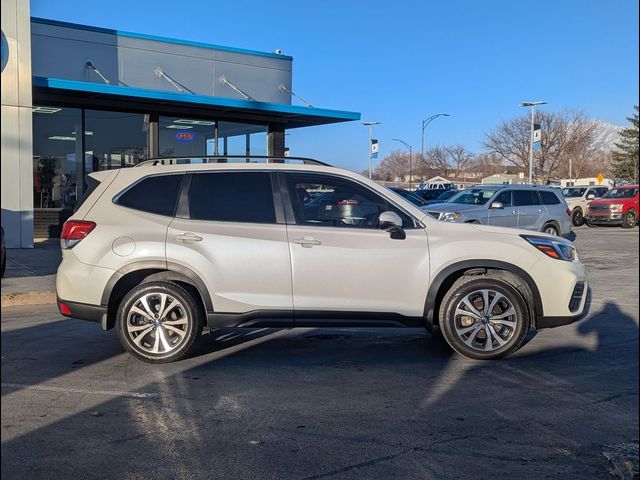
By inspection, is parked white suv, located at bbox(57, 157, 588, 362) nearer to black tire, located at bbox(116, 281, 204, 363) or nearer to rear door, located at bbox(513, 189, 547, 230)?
black tire, located at bbox(116, 281, 204, 363)

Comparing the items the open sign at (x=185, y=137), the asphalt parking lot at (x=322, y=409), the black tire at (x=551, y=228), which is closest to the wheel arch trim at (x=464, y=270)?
the asphalt parking lot at (x=322, y=409)

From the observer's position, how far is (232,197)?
6.31m

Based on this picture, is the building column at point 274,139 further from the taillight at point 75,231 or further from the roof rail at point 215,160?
the taillight at point 75,231

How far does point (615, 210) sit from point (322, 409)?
25075mm

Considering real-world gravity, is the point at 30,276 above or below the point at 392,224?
below

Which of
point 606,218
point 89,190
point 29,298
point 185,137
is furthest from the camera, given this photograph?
point 606,218

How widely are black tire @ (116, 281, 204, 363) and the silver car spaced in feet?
36.0

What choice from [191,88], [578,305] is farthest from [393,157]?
[578,305]

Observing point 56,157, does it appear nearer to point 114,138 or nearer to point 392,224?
point 114,138

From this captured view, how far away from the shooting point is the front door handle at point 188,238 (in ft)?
19.9

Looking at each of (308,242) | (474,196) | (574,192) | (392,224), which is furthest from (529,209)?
(574,192)

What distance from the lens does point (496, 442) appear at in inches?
168

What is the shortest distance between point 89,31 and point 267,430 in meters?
15.8

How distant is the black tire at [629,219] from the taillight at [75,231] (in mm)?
25384
